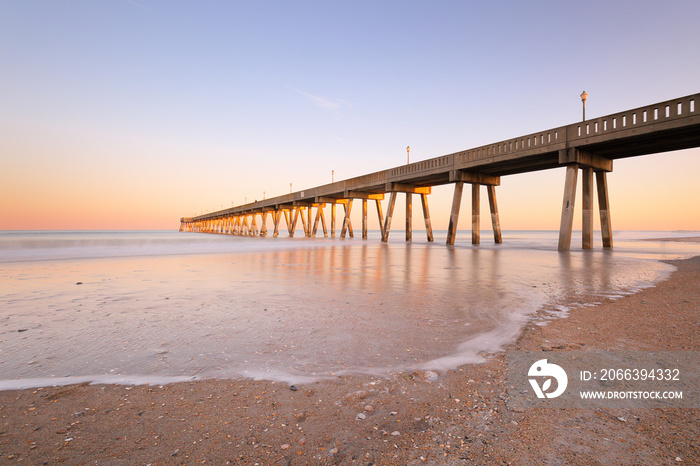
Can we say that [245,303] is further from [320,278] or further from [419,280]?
[419,280]

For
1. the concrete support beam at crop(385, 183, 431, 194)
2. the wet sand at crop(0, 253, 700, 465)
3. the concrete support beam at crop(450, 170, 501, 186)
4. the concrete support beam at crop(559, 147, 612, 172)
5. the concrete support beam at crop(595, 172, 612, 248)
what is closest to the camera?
the wet sand at crop(0, 253, 700, 465)

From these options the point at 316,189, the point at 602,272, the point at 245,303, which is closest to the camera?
the point at 245,303

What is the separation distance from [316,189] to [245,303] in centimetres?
4502

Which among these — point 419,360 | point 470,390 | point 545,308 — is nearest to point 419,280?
point 545,308

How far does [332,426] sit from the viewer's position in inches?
87.0

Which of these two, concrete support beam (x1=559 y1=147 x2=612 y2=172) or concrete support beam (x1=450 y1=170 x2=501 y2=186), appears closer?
concrete support beam (x1=559 y1=147 x2=612 y2=172)

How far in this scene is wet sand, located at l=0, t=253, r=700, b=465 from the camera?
1885 millimetres

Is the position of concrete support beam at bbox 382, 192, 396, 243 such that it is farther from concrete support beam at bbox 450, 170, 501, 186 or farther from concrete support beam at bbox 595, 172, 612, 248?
concrete support beam at bbox 595, 172, 612, 248

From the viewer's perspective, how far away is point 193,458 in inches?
73.8

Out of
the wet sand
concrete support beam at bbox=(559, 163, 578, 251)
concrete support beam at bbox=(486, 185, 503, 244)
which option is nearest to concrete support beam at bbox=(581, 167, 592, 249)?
concrete support beam at bbox=(559, 163, 578, 251)
